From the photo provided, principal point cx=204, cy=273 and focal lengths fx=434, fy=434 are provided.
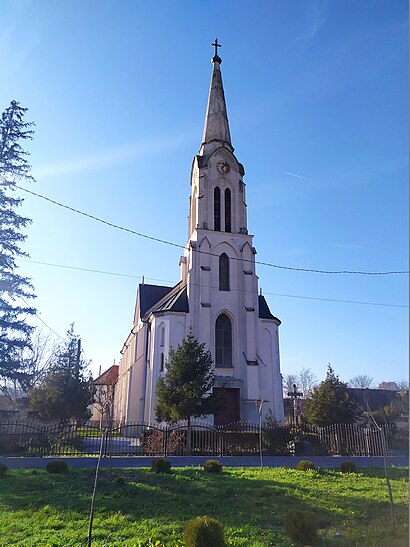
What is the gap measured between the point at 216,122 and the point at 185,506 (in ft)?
109

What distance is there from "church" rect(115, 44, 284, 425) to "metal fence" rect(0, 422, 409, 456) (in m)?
6.73

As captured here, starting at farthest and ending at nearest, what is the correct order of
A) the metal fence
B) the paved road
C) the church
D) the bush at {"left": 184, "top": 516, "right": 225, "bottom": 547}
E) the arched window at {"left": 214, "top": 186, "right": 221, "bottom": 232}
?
the arched window at {"left": 214, "top": 186, "right": 221, "bottom": 232}
the church
the metal fence
the paved road
the bush at {"left": 184, "top": 516, "right": 225, "bottom": 547}

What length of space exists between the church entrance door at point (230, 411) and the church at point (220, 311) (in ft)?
0.21

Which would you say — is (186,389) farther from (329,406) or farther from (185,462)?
(329,406)

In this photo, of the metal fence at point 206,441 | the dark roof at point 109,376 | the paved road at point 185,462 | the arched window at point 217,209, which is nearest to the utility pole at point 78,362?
the metal fence at point 206,441

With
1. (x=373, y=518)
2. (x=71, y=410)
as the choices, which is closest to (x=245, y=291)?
(x=71, y=410)

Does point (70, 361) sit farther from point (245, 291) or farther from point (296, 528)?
point (296, 528)

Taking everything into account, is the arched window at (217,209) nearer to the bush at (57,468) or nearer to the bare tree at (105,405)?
the bare tree at (105,405)

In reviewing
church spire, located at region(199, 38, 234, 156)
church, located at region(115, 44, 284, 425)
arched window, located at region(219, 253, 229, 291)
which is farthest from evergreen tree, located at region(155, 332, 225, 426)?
church spire, located at region(199, 38, 234, 156)

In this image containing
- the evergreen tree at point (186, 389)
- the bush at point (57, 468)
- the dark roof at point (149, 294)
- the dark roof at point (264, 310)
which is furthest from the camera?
the dark roof at point (149, 294)

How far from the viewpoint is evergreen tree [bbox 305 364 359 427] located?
79.3 feet

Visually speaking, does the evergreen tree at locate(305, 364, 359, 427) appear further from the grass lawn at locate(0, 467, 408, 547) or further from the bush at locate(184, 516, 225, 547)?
the bush at locate(184, 516, 225, 547)

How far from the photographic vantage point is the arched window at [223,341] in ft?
98.0

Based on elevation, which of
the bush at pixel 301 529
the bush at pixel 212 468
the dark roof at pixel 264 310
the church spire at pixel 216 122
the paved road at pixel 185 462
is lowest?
the paved road at pixel 185 462
